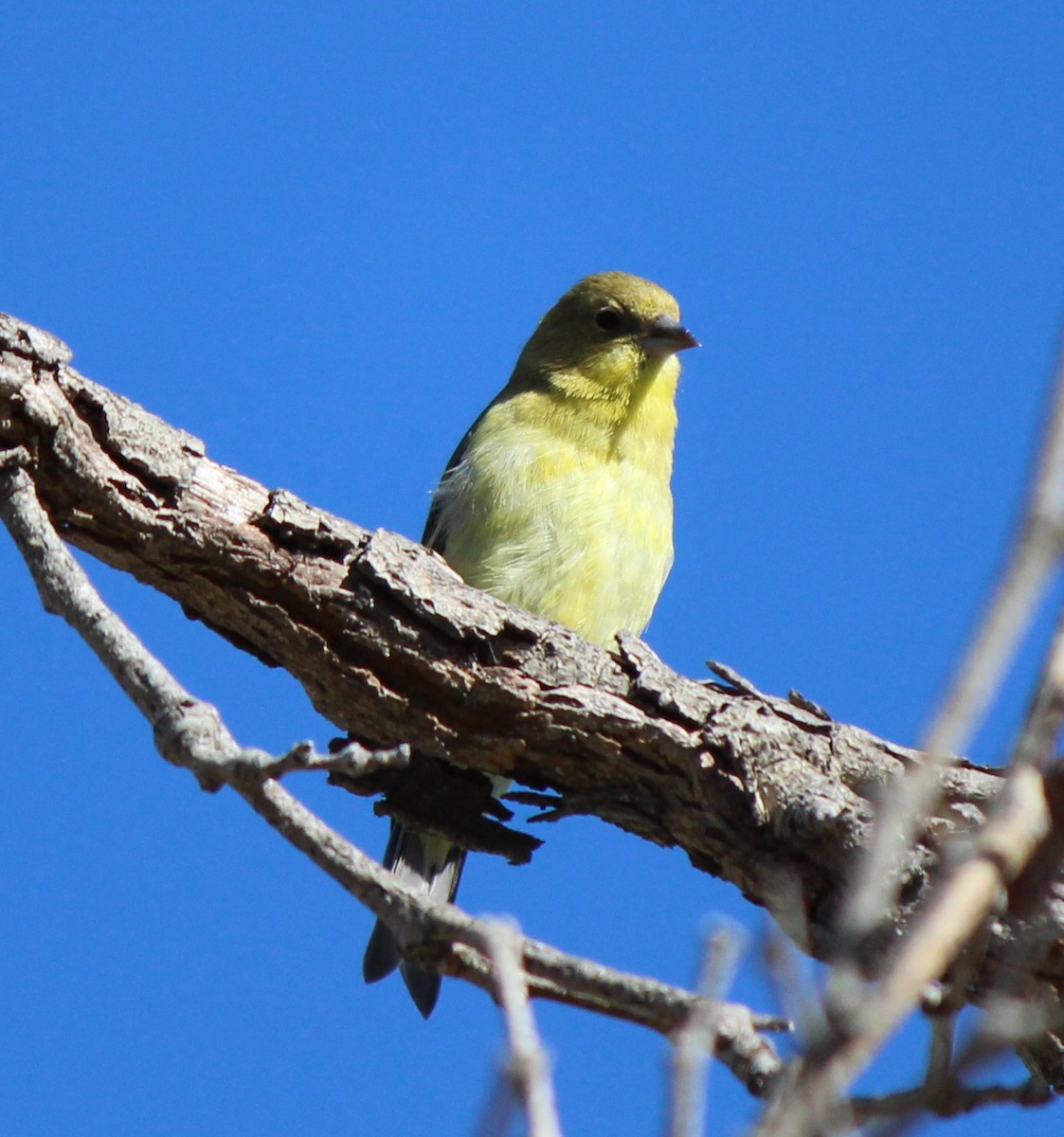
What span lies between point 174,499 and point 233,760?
1.68 m

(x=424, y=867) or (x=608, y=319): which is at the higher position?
(x=608, y=319)

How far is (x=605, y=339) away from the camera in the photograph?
23.4 feet

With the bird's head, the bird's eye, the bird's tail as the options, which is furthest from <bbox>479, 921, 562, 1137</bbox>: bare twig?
the bird's eye

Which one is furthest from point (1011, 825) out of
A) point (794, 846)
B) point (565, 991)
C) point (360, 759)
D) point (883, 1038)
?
point (794, 846)

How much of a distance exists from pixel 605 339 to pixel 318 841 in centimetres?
481

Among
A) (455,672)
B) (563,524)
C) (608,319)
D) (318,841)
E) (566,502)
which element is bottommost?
(318,841)

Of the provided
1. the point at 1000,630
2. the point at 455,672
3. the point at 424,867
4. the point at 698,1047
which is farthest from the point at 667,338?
the point at 1000,630

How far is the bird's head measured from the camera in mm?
6883

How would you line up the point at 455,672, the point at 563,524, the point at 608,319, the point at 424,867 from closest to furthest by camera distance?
the point at 455,672 → the point at 563,524 → the point at 424,867 → the point at 608,319

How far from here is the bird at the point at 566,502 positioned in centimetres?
593

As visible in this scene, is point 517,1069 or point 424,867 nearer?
point 517,1069

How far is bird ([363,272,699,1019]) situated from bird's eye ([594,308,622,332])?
10 cm

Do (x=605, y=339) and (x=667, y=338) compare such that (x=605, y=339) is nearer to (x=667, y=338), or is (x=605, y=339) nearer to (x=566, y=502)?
(x=667, y=338)

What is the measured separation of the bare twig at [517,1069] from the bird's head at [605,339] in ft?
18.0
